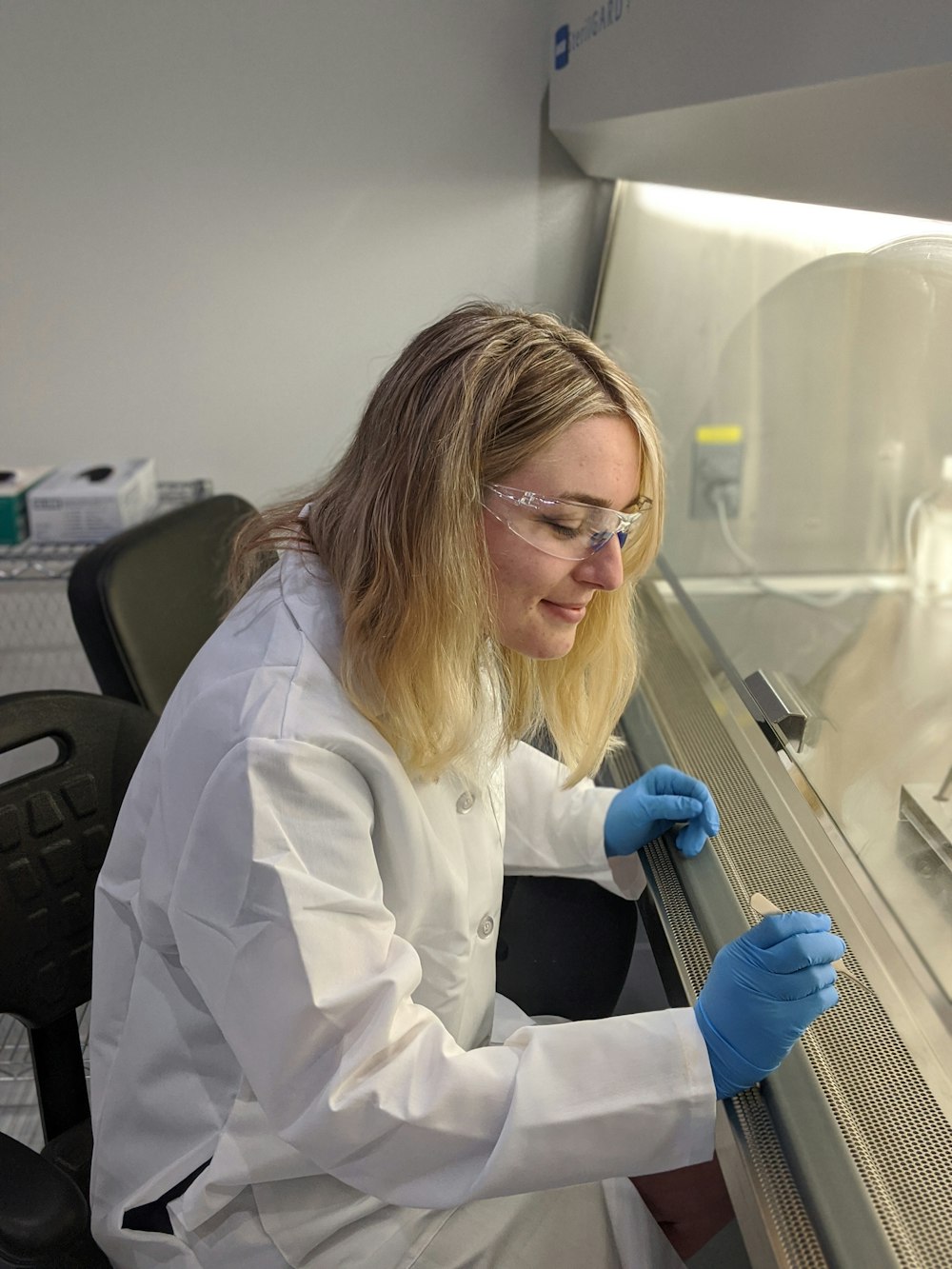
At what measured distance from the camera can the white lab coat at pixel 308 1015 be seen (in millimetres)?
759

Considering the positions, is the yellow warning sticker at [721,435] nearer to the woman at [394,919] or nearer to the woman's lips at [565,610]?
the woman at [394,919]

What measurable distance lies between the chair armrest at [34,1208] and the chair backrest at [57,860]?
0.66 feet

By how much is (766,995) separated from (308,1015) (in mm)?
329

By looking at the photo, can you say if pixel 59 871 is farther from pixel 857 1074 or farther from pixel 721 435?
pixel 721 435

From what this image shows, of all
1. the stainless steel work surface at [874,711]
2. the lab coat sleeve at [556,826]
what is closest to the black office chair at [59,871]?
the lab coat sleeve at [556,826]

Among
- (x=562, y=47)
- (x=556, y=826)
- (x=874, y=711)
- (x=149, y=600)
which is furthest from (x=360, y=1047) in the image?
(x=562, y=47)

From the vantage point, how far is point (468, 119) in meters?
2.01

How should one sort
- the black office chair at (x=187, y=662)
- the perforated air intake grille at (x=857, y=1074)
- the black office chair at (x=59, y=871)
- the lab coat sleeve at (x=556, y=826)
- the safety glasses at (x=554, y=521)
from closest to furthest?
the perforated air intake grille at (x=857, y=1074) < the safety glasses at (x=554, y=521) < the black office chair at (x=59, y=871) < the lab coat sleeve at (x=556, y=826) < the black office chair at (x=187, y=662)

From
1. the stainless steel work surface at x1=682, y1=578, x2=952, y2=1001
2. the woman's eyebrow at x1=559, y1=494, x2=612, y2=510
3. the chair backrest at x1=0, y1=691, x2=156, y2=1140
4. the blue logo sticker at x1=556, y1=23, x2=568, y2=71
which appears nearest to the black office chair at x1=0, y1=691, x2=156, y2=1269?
the chair backrest at x1=0, y1=691, x2=156, y2=1140

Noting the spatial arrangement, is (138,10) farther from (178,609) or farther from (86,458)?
(178,609)

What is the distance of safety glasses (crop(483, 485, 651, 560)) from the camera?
34.4 inches

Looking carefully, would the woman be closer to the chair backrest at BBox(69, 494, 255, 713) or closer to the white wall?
the chair backrest at BBox(69, 494, 255, 713)

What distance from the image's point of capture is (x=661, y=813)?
1088 millimetres

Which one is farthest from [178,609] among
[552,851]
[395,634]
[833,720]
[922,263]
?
[922,263]
